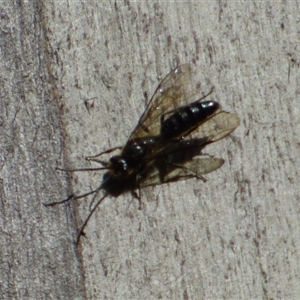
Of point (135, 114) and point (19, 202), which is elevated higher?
point (135, 114)

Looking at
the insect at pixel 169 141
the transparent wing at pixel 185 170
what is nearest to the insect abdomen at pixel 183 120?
the insect at pixel 169 141

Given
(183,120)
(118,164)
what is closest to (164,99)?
(183,120)

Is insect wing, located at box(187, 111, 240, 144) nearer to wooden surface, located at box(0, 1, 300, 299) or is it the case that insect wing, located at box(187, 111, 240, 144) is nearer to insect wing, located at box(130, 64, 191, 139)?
wooden surface, located at box(0, 1, 300, 299)

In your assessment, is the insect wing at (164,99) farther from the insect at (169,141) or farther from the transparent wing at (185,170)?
the transparent wing at (185,170)

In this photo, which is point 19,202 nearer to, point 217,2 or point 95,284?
point 95,284

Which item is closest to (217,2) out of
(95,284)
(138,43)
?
(138,43)

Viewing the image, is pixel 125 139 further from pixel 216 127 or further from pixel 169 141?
pixel 216 127

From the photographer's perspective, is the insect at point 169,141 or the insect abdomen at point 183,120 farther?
the insect abdomen at point 183,120

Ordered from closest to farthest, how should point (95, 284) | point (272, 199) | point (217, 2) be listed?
point (95, 284), point (272, 199), point (217, 2)
